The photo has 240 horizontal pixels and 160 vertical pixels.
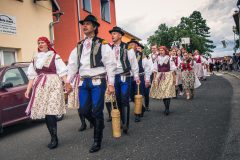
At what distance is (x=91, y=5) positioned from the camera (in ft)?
71.5

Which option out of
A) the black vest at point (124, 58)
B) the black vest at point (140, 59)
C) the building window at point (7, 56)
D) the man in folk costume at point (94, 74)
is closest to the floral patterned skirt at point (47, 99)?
the man in folk costume at point (94, 74)

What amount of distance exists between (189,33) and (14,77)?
72.4 m

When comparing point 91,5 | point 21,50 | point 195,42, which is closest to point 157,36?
point 195,42

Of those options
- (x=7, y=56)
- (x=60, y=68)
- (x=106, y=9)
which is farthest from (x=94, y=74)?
(x=106, y=9)

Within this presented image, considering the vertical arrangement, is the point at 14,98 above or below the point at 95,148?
above

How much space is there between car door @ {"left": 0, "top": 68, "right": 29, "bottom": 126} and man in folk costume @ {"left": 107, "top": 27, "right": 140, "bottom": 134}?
245cm

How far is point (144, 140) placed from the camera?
5.73 m

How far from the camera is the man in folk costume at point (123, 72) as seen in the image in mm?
6426

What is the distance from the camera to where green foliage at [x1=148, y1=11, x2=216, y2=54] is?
250 feet

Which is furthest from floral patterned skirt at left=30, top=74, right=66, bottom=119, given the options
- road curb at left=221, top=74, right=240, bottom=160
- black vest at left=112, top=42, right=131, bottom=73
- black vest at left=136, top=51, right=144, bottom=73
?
black vest at left=136, top=51, right=144, bottom=73

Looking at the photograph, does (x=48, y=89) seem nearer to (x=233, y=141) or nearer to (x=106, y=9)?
Result: (x=233, y=141)

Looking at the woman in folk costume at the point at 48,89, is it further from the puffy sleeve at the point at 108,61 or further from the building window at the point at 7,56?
the building window at the point at 7,56

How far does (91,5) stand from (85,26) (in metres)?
16.9

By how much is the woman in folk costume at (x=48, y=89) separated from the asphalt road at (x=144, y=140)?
20.9 inches
